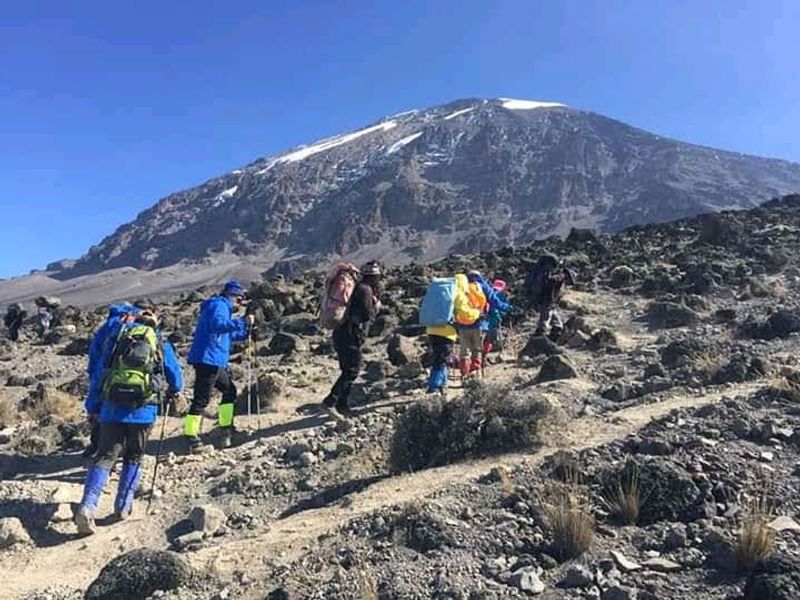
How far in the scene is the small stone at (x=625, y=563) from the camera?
385 centimetres

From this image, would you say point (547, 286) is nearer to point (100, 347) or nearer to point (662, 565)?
point (100, 347)

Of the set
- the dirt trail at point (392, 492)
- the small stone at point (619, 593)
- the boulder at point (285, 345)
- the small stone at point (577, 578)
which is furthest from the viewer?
the boulder at point (285, 345)

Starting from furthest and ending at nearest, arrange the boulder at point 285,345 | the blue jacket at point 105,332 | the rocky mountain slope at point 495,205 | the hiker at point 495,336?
the rocky mountain slope at point 495,205 < the boulder at point 285,345 < the hiker at point 495,336 < the blue jacket at point 105,332

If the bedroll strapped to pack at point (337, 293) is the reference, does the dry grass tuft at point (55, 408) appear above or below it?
below

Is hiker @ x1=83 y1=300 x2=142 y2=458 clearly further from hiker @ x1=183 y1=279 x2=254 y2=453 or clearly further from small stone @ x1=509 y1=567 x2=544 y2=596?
small stone @ x1=509 y1=567 x2=544 y2=596

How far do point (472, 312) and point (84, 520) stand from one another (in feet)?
16.0

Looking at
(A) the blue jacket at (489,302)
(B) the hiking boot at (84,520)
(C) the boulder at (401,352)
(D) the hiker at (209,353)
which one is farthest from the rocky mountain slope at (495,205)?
(B) the hiking boot at (84,520)

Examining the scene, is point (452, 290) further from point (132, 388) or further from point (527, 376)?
point (132, 388)

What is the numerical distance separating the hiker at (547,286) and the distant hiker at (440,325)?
3.51 m

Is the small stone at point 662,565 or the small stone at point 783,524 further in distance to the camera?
the small stone at point 783,524

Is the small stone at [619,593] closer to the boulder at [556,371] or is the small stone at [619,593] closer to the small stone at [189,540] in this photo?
the small stone at [189,540]

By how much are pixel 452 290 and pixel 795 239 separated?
15.8m

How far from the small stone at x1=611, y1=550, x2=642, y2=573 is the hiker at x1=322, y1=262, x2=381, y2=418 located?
436 cm

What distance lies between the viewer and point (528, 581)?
12.7ft
